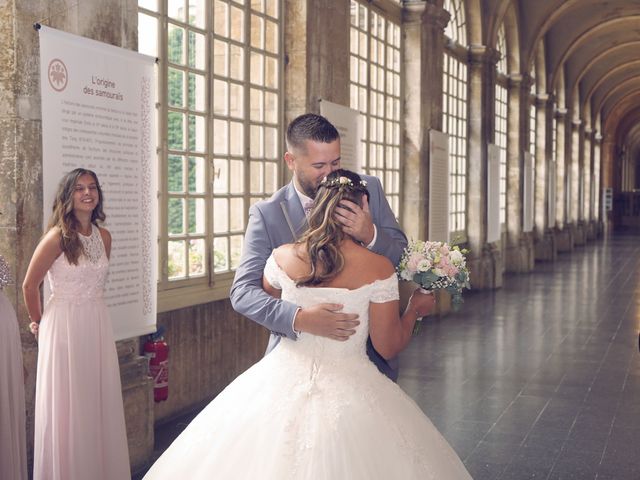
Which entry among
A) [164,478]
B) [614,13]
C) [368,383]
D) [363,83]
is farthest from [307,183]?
[614,13]

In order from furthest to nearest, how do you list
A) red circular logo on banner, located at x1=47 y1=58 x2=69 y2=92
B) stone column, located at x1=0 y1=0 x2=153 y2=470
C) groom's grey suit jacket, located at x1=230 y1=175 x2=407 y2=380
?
red circular logo on banner, located at x1=47 y1=58 x2=69 y2=92
stone column, located at x1=0 y1=0 x2=153 y2=470
groom's grey suit jacket, located at x1=230 y1=175 x2=407 y2=380

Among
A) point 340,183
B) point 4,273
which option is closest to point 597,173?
point 4,273

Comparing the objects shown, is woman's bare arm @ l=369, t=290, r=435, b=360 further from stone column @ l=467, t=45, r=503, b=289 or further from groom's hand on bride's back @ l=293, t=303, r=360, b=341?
stone column @ l=467, t=45, r=503, b=289

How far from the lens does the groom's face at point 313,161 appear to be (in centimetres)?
338

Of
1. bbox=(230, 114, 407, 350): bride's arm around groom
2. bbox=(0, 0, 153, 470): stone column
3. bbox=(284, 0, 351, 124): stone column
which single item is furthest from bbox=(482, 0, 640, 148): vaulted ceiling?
bbox=(230, 114, 407, 350): bride's arm around groom

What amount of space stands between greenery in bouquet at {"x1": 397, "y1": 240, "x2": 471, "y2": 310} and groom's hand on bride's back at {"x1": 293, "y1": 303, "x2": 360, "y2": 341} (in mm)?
379

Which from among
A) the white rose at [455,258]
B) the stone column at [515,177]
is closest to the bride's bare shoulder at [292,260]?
the white rose at [455,258]

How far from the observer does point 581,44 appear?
27.4 m

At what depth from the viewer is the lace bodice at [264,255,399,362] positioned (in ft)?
10.1

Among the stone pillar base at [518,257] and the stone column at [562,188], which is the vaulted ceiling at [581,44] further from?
the stone pillar base at [518,257]

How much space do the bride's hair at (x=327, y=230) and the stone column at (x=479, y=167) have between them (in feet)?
41.8

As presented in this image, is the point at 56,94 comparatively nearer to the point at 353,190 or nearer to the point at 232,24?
the point at 353,190

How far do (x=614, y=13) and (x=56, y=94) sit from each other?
21844 millimetres

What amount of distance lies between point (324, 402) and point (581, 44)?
26.3m
